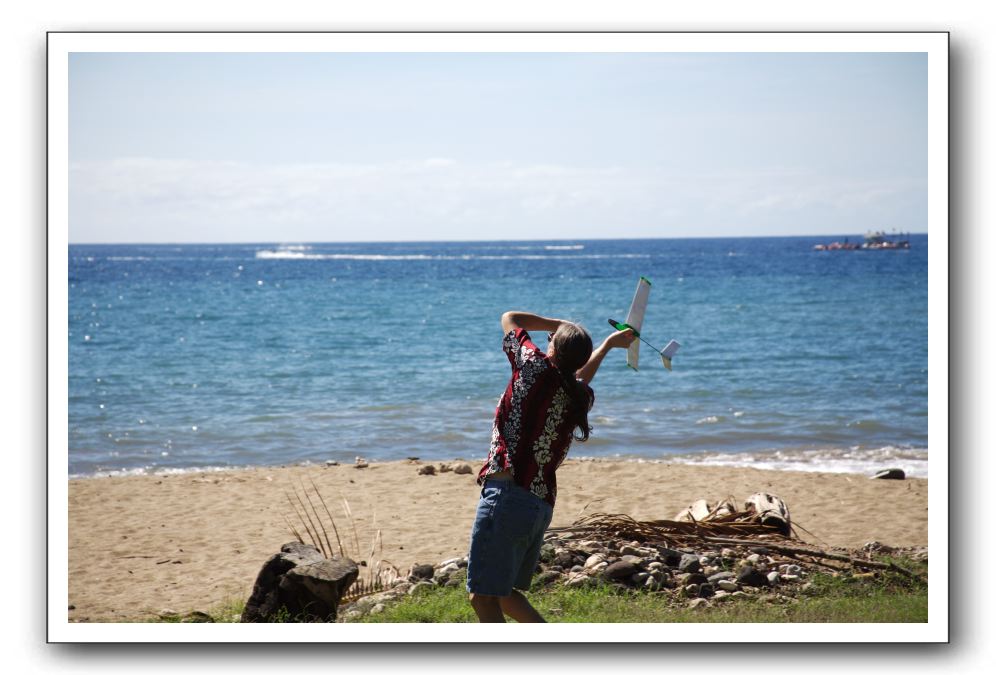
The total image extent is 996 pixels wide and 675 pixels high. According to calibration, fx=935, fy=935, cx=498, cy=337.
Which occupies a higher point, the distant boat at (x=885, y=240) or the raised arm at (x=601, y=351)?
→ the distant boat at (x=885, y=240)

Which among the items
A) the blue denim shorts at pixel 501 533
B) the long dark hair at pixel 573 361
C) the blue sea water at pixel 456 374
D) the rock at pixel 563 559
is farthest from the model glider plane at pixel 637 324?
the blue sea water at pixel 456 374

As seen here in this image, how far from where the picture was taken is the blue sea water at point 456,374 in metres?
12.5

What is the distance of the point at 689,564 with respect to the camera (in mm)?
5805

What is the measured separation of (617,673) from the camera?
16.2ft

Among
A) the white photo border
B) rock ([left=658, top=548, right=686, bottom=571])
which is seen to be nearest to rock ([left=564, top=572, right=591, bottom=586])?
rock ([left=658, top=548, right=686, bottom=571])

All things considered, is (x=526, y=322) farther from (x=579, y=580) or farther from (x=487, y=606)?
(x=579, y=580)

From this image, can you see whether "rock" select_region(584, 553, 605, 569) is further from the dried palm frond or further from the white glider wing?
the white glider wing

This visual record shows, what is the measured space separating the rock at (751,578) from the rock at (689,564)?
0.87ft

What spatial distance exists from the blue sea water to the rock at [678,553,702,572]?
2554 millimetres

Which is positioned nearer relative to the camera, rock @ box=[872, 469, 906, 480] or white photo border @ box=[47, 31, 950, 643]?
white photo border @ box=[47, 31, 950, 643]

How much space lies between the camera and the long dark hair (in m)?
3.86

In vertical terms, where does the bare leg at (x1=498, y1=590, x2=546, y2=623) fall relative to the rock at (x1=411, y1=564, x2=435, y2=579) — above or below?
above
